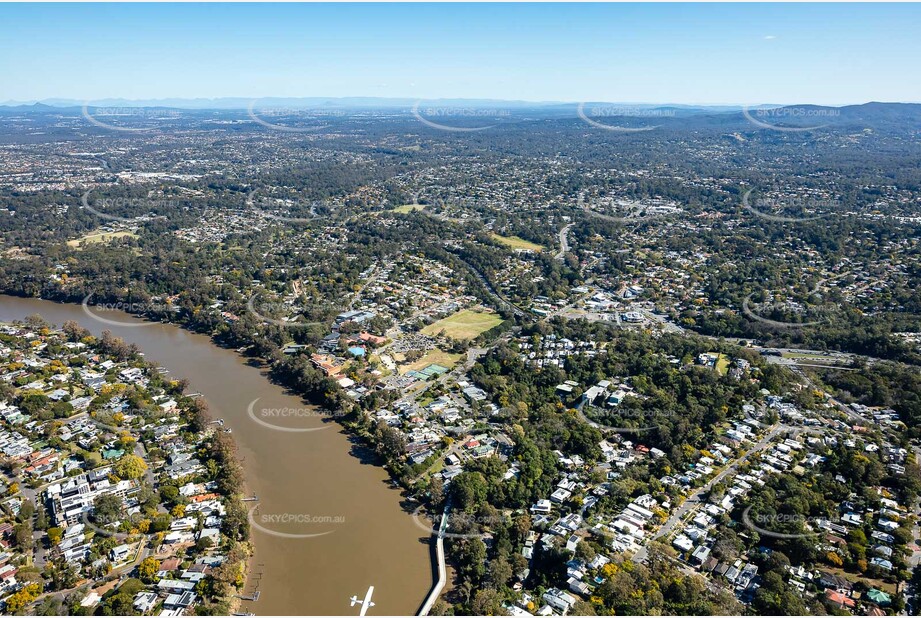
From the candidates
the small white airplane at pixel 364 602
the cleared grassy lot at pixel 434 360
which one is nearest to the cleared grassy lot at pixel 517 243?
the cleared grassy lot at pixel 434 360

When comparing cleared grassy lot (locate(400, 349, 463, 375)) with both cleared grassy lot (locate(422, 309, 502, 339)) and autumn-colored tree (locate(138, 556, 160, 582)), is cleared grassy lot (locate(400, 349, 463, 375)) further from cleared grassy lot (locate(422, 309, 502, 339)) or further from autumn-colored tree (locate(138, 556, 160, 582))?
autumn-colored tree (locate(138, 556, 160, 582))

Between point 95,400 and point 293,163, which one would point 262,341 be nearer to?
point 95,400

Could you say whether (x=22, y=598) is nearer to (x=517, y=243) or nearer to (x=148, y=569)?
(x=148, y=569)

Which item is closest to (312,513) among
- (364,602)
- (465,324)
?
(364,602)

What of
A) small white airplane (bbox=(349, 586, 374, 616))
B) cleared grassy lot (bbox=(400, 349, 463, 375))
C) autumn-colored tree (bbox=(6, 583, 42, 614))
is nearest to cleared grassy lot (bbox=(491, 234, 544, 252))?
cleared grassy lot (bbox=(400, 349, 463, 375))

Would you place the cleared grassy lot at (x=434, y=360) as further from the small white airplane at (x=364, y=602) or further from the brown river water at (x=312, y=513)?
the small white airplane at (x=364, y=602)

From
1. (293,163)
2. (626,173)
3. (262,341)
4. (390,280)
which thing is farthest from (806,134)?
(262,341)
